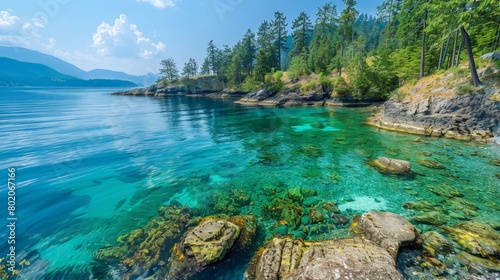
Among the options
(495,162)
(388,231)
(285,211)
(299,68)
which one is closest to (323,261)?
(388,231)

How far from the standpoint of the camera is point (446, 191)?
10953mm

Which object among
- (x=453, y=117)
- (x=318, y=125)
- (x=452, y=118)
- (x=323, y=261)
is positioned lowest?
(x=323, y=261)

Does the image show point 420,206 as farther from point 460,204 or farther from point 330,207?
point 330,207

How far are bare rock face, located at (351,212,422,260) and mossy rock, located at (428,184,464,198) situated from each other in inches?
195

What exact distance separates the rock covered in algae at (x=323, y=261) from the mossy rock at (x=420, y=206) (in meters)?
4.57

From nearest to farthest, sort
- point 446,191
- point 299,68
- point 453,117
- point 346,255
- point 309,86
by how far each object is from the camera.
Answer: point 346,255 < point 446,191 < point 453,117 < point 309,86 < point 299,68

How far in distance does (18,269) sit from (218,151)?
14113 millimetres

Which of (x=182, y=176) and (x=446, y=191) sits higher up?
(x=182, y=176)

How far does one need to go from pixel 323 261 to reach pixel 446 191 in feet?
33.8

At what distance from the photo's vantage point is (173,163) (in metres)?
16.7

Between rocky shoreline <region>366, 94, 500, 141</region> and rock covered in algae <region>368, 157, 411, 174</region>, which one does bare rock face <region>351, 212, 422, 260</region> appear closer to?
rock covered in algae <region>368, 157, 411, 174</region>

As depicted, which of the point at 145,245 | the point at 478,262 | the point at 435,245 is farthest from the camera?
the point at 145,245

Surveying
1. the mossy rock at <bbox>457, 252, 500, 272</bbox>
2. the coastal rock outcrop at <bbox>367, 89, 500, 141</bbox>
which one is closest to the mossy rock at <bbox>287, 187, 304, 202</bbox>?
the mossy rock at <bbox>457, 252, 500, 272</bbox>

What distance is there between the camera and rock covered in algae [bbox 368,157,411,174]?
13258mm
